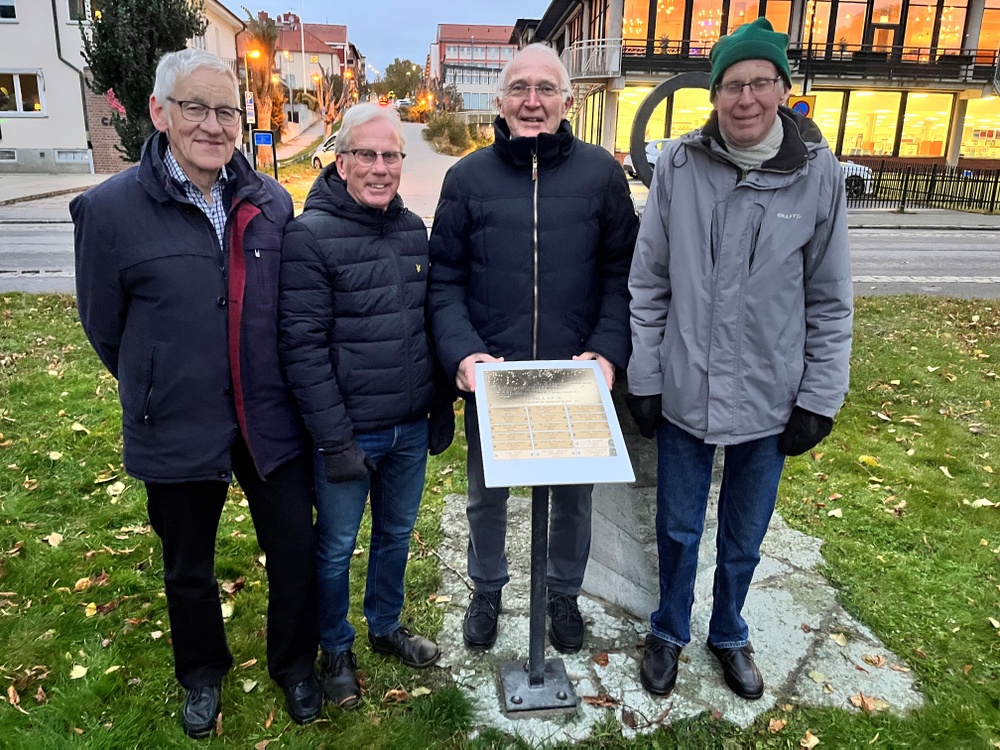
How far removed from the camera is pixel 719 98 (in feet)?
8.30

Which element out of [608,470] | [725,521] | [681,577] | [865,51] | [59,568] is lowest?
[59,568]

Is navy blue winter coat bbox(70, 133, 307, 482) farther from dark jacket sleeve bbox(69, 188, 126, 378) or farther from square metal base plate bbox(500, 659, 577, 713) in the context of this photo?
square metal base plate bbox(500, 659, 577, 713)

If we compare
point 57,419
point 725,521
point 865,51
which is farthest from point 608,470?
point 865,51

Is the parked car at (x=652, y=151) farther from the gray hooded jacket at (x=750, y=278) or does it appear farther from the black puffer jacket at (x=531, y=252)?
the gray hooded jacket at (x=750, y=278)

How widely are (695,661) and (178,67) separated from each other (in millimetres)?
2939

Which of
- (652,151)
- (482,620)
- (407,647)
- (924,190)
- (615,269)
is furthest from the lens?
(924,190)

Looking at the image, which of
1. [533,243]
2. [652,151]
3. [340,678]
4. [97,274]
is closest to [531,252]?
[533,243]

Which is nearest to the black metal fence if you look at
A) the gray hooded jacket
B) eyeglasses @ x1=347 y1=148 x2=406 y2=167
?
the gray hooded jacket

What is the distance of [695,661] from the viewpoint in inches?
125

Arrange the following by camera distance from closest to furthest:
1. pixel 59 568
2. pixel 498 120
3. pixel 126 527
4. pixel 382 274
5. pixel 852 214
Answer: pixel 382 274 → pixel 498 120 → pixel 59 568 → pixel 126 527 → pixel 852 214

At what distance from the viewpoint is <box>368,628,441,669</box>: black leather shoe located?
3.15m

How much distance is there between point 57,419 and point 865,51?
32.5m

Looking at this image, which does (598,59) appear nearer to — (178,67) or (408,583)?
(408,583)

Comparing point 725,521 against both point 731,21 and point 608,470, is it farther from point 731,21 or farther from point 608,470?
point 731,21
